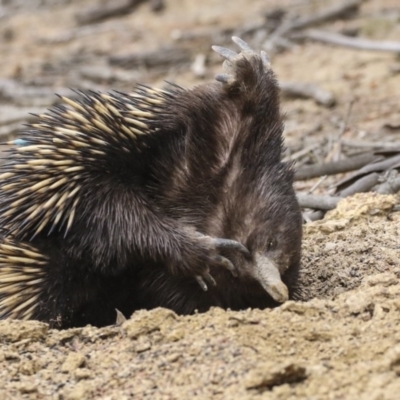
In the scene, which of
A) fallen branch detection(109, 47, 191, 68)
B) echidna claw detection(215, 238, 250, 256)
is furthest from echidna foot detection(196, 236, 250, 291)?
fallen branch detection(109, 47, 191, 68)

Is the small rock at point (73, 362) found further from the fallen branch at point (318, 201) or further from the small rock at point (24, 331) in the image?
the fallen branch at point (318, 201)

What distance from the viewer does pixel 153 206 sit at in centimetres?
397

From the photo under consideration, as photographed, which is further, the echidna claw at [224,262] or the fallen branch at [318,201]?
the fallen branch at [318,201]

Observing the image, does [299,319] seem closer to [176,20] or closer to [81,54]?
[81,54]

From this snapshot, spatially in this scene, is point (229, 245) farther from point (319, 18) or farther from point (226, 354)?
point (319, 18)

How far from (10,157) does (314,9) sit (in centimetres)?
1074

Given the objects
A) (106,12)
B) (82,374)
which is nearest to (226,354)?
(82,374)

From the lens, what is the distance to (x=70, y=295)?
3.93 meters

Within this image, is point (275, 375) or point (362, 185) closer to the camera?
point (275, 375)

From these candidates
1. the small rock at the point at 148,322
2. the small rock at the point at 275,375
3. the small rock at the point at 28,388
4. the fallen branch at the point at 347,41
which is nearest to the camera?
the small rock at the point at 275,375

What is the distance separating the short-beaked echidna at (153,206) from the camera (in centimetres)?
379

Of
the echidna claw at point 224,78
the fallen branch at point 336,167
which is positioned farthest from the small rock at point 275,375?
the fallen branch at point 336,167

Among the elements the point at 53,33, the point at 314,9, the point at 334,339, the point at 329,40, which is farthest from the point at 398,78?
the point at 53,33

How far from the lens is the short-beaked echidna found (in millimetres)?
3787
